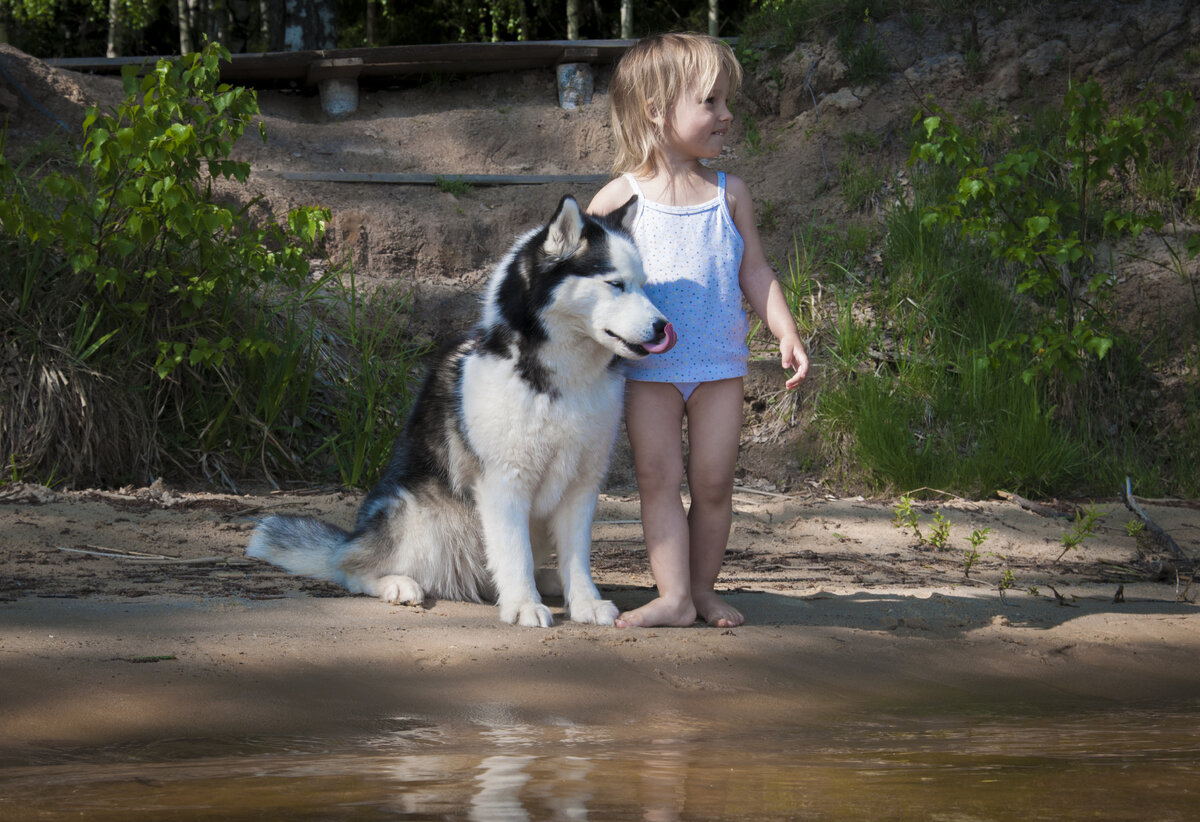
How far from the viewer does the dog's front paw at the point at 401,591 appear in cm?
356

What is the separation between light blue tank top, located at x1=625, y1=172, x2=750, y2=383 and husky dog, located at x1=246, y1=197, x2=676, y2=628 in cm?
13

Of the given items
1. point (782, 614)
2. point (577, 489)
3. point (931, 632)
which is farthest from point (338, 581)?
point (931, 632)

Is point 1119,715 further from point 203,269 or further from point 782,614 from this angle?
point 203,269

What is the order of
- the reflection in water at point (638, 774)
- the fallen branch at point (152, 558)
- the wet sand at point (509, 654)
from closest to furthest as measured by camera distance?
the reflection in water at point (638, 774) → the wet sand at point (509, 654) → the fallen branch at point (152, 558)

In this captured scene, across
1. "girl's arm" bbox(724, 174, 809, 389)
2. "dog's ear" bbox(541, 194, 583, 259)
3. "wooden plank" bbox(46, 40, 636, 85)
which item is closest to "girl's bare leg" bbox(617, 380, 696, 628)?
"girl's arm" bbox(724, 174, 809, 389)

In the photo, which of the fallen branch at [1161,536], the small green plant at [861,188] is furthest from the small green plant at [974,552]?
the small green plant at [861,188]

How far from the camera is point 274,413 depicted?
6129mm

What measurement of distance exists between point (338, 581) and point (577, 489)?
1089 mm

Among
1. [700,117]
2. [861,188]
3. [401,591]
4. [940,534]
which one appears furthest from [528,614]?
[861,188]

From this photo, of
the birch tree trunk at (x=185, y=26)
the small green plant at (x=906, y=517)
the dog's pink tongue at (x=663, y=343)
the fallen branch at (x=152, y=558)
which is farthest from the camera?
the birch tree trunk at (x=185, y=26)

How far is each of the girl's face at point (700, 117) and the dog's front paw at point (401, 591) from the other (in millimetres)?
1698

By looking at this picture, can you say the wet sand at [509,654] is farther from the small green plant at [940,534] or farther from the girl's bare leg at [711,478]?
the small green plant at [940,534]

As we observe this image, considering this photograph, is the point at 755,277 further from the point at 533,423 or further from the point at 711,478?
the point at 533,423

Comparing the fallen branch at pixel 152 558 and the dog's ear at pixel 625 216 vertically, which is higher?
the dog's ear at pixel 625 216
